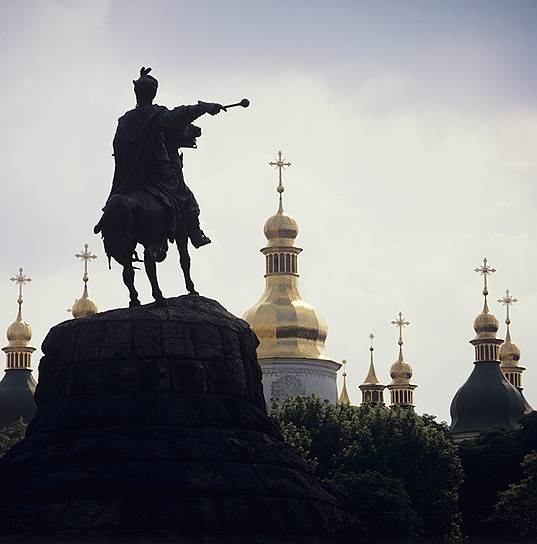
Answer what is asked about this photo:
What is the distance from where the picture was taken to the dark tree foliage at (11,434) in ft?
233

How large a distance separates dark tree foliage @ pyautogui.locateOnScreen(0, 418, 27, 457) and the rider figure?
3285cm

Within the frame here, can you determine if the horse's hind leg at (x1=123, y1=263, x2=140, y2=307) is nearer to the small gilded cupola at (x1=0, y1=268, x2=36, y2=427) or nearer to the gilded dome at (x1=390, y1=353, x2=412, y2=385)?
the small gilded cupola at (x1=0, y1=268, x2=36, y2=427)

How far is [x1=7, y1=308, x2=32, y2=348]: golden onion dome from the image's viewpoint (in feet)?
336

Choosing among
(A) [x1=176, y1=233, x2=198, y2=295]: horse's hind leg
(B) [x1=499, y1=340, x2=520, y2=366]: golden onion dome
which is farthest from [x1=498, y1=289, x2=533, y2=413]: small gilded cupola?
(A) [x1=176, y1=233, x2=198, y2=295]: horse's hind leg

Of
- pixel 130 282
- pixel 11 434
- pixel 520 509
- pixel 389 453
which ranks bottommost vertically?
pixel 520 509

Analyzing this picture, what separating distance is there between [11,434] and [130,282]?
1751 inches

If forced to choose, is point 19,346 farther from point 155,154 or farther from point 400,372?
point 155,154

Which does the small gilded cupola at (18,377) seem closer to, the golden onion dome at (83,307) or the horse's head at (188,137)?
the golden onion dome at (83,307)

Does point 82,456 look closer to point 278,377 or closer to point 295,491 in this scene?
point 295,491

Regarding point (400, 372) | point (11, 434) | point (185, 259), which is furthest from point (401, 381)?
point (185, 259)

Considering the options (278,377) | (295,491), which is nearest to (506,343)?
(278,377)

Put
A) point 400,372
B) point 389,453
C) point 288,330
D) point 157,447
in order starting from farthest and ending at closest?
point 400,372, point 288,330, point 389,453, point 157,447

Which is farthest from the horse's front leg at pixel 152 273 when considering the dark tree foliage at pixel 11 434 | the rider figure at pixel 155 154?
the dark tree foliage at pixel 11 434

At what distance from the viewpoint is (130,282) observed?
110 ft
